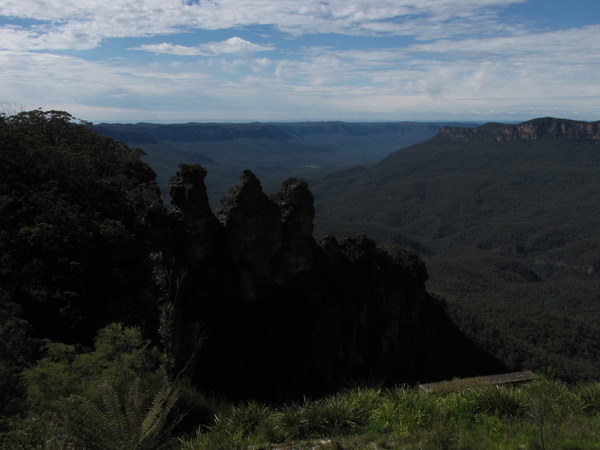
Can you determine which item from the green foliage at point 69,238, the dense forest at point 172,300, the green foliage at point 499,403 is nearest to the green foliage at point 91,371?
the dense forest at point 172,300

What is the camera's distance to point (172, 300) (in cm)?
2544

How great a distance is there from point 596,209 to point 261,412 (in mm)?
193304

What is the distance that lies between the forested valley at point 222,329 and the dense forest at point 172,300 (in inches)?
3.4

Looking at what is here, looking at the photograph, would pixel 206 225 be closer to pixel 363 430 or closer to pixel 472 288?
pixel 363 430

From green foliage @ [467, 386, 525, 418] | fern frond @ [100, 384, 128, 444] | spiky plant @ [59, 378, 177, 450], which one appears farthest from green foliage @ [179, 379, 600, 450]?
fern frond @ [100, 384, 128, 444]

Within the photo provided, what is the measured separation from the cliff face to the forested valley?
0.12 meters

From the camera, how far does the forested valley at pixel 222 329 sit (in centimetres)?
1034

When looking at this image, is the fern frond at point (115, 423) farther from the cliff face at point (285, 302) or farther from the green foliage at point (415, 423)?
the cliff face at point (285, 302)

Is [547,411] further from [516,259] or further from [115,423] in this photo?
[516,259]

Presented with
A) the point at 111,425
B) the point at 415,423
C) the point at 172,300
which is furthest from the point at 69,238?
the point at 415,423

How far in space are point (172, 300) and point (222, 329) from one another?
5.77 m

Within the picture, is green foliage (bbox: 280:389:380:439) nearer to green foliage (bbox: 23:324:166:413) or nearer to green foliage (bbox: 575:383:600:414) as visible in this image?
green foliage (bbox: 23:324:166:413)

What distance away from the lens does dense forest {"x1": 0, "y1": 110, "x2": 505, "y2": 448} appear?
13.1 metres

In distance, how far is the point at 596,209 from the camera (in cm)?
17362
